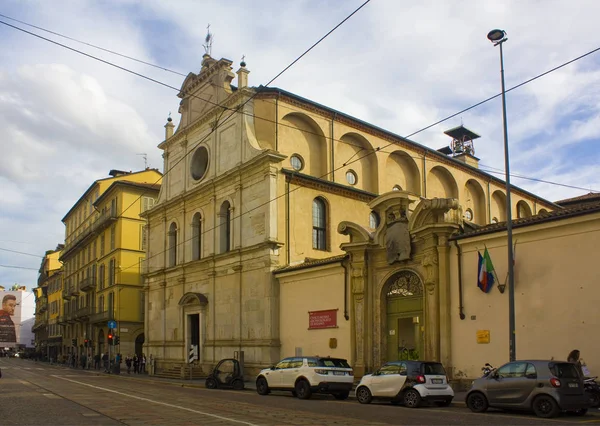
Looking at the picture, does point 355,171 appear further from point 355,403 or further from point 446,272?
point 355,403

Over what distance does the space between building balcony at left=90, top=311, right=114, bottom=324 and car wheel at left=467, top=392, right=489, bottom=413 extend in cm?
4114

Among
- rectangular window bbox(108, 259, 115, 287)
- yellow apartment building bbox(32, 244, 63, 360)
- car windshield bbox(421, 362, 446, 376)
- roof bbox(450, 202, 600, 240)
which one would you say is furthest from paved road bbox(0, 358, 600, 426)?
yellow apartment building bbox(32, 244, 63, 360)

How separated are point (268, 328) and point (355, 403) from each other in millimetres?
11195

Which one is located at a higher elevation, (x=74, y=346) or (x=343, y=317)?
(x=343, y=317)

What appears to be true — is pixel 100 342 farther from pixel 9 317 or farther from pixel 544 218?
pixel 9 317

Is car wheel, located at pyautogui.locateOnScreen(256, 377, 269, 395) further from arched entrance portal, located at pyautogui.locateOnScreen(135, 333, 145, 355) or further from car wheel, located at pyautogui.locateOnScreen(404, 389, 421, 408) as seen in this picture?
arched entrance portal, located at pyautogui.locateOnScreen(135, 333, 145, 355)

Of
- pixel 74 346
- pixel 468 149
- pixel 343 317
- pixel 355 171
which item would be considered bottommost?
pixel 74 346

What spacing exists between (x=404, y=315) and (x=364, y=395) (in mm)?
6064

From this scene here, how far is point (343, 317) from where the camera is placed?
26.2 m

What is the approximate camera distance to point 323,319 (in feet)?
89.2

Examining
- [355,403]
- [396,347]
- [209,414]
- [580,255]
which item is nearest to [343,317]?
[396,347]

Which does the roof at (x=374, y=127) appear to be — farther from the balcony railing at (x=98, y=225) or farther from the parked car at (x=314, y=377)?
the balcony railing at (x=98, y=225)

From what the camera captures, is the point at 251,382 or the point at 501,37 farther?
the point at 251,382

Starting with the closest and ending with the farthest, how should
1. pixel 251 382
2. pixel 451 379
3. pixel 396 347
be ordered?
pixel 451 379
pixel 396 347
pixel 251 382
